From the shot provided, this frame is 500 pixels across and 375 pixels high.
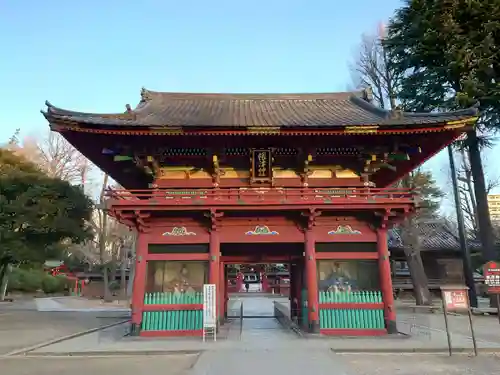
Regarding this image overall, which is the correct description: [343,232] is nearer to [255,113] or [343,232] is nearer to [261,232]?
[261,232]

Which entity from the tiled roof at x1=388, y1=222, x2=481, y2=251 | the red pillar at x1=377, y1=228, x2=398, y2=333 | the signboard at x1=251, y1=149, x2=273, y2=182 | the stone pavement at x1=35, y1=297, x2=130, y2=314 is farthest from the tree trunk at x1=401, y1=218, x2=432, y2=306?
the stone pavement at x1=35, y1=297, x2=130, y2=314

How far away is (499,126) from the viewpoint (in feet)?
69.7

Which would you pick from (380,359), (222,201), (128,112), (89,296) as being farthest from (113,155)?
(89,296)

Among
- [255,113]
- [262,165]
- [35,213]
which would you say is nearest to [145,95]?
[255,113]

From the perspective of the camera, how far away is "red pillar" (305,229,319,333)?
12.8 m

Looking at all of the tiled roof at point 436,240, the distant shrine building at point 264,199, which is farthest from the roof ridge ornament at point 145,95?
the tiled roof at point 436,240

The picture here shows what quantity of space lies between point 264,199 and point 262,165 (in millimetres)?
1460

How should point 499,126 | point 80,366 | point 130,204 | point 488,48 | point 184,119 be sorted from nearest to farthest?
point 80,366, point 130,204, point 184,119, point 488,48, point 499,126

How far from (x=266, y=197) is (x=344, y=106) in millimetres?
6930

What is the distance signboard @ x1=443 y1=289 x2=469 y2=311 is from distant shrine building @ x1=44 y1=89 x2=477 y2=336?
3.19 metres

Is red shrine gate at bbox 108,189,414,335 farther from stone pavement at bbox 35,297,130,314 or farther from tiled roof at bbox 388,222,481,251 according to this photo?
tiled roof at bbox 388,222,481,251

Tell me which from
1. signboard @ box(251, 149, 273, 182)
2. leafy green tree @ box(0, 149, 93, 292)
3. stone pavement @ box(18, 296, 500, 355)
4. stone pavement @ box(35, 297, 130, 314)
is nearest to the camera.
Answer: stone pavement @ box(18, 296, 500, 355)

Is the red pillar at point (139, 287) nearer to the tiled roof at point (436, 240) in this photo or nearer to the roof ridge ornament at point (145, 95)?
the roof ridge ornament at point (145, 95)

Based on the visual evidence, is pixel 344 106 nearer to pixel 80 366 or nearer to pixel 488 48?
pixel 488 48
